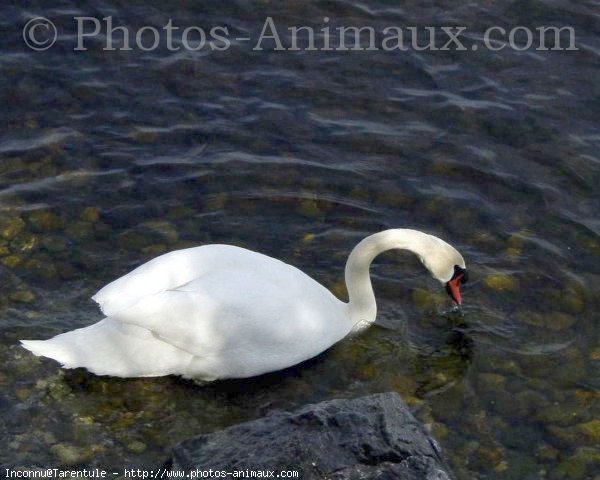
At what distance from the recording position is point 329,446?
217 inches

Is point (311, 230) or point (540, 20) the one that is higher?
point (540, 20)

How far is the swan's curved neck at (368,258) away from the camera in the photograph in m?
7.66

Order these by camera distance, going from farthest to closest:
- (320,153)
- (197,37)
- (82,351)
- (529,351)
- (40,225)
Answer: (197,37)
(320,153)
(40,225)
(529,351)
(82,351)

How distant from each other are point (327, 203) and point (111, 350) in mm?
2716


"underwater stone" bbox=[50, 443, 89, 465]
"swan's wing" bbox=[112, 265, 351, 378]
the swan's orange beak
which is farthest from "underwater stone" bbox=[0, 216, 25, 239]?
the swan's orange beak

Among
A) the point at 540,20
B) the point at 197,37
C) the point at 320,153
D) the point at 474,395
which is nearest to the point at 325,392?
the point at 474,395

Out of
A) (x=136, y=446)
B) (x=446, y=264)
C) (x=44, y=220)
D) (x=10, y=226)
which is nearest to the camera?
(x=136, y=446)

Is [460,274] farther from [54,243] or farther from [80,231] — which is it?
[54,243]

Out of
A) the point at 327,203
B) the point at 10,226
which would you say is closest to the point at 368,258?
the point at 327,203

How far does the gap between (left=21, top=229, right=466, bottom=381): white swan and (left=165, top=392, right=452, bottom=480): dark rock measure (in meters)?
1.19

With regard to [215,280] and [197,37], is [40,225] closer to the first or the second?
[215,280]

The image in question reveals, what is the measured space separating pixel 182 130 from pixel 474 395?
3.94 metres

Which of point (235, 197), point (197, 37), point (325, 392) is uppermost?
point (197, 37)

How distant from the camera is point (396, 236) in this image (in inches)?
302
